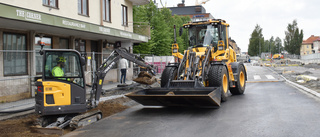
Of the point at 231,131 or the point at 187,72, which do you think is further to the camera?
the point at 187,72

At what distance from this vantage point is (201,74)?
10.0 meters

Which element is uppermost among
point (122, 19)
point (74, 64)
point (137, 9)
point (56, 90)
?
point (137, 9)

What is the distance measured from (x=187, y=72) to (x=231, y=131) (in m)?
3.85

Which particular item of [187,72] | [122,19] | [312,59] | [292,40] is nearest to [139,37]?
[122,19]

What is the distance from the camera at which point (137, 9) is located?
1157 inches

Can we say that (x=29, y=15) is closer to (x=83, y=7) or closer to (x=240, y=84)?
(x=83, y=7)

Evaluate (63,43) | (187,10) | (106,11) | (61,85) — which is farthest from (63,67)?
(187,10)

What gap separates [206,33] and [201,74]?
260 centimetres

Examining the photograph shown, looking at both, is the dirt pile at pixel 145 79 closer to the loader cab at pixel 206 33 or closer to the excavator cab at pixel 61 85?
the loader cab at pixel 206 33

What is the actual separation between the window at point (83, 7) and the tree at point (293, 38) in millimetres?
80041

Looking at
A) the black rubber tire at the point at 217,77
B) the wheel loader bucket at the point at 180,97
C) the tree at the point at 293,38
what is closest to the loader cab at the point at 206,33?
the black rubber tire at the point at 217,77

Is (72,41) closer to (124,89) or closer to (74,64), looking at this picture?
(124,89)

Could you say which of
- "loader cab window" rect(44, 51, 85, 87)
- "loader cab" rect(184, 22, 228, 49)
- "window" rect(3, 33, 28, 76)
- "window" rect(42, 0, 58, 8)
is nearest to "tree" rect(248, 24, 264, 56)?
"loader cab" rect(184, 22, 228, 49)

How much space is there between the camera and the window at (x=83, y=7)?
15.5m
